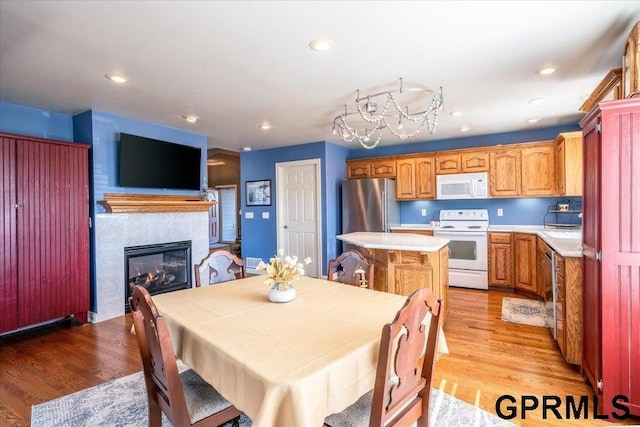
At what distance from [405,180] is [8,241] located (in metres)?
5.10

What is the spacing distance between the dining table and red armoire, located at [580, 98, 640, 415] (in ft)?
3.55

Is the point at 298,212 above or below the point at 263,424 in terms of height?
above

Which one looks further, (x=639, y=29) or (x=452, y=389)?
(x=452, y=389)

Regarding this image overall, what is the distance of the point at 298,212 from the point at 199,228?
6.11 feet

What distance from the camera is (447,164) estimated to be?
5273mm

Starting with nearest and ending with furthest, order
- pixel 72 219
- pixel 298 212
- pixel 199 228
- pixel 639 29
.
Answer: pixel 639 29 → pixel 72 219 → pixel 199 228 → pixel 298 212

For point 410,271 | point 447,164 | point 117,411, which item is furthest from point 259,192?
point 117,411

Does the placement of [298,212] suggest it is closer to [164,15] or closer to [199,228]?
[199,228]

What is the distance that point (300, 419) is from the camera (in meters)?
1.01

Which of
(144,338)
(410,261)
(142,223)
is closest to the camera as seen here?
(144,338)

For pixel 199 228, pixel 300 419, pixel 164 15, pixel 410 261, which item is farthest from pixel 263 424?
pixel 199 228

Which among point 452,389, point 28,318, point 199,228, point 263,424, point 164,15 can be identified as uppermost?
point 164,15

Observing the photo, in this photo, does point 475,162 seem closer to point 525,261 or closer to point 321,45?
point 525,261

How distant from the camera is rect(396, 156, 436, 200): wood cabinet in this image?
5.41 m
